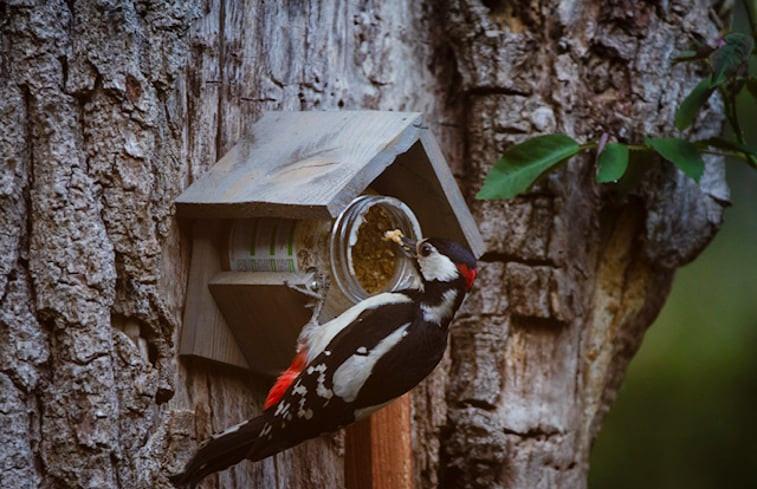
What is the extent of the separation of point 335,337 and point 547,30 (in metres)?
1.04

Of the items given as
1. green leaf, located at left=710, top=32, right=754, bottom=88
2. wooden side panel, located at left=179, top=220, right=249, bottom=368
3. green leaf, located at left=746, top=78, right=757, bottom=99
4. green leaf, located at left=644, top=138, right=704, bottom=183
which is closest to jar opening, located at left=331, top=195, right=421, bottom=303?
wooden side panel, located at left=179, top=220, right=249, bottom=368

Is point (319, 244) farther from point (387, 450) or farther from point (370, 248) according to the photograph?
point (387, 450)

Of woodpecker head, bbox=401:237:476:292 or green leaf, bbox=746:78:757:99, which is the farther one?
green leaf, bbox=746:78:757:99

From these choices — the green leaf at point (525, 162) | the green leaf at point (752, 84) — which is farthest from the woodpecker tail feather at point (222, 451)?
the green leaf at point (752, 84)

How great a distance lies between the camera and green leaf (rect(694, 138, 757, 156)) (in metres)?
2.48

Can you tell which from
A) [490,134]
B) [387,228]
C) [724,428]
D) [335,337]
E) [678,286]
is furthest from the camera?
[678,286]

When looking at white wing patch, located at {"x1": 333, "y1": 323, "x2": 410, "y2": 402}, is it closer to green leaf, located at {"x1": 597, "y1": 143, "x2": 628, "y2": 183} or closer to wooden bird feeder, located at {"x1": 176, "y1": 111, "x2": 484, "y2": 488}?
wooden bird feeder, located at {"x1": 176, "y1": 111, "x2": 484, "y2": 488}

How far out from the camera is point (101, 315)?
6.23 ft

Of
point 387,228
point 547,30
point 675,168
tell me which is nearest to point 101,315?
point 387,228

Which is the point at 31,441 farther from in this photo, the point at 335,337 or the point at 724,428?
the point at 724,428

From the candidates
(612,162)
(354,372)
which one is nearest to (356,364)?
(354,372)

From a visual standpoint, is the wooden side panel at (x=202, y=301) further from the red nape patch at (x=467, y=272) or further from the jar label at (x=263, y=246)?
the red nape patch at (x=467, y=272)

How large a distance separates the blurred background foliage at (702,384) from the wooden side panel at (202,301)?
2.41 meters

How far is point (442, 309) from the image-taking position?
209 cm
